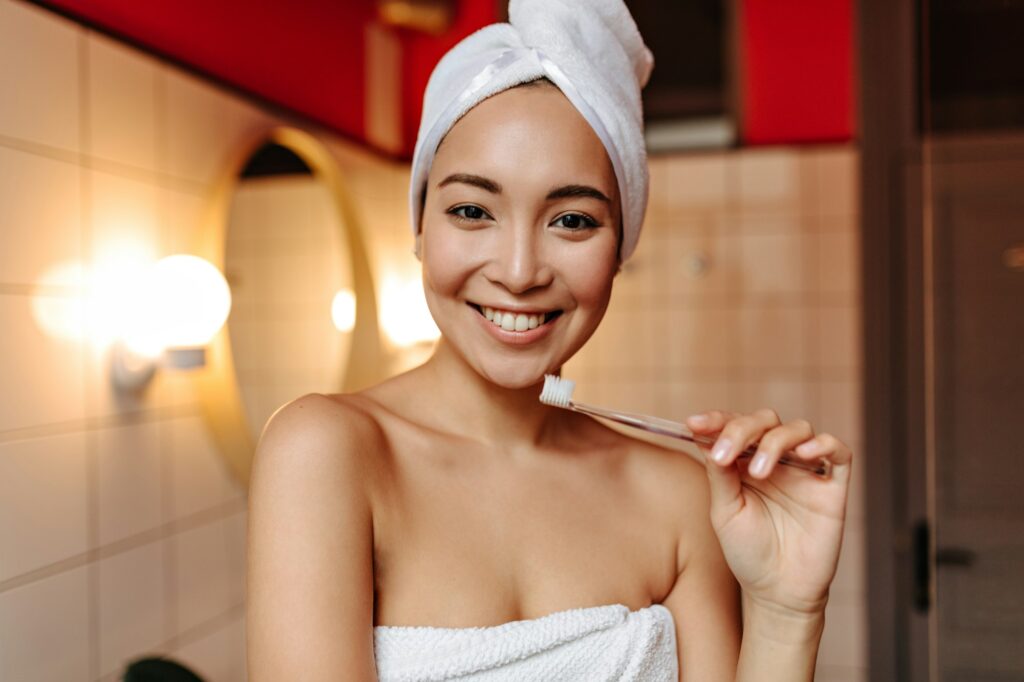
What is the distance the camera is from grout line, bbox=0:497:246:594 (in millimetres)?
1185

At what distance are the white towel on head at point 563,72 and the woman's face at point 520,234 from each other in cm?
1

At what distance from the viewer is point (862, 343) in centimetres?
184

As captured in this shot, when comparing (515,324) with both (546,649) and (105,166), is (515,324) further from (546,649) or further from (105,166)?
(105,166)

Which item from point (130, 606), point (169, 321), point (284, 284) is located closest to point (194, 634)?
point (130, 606)

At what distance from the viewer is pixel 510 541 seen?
32.4 inches

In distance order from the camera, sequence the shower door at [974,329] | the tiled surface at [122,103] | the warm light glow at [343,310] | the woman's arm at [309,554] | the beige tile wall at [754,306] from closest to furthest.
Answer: the woman's arm at [309,554] → the shower door at [974,329] → the tiled surface at [122,103] → the warm light glow at [343,310] → the beige tile wall at [754,306]

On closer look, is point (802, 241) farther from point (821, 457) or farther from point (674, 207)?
point (821, 457)

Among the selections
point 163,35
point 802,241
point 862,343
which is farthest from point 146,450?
point 802,241

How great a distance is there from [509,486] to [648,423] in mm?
213

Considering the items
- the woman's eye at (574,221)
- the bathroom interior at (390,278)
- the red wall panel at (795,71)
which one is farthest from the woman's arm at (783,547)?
the red wall panel at (795,71)

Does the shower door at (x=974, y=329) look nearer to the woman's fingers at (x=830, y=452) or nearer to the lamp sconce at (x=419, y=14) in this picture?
the woman's fingers at (x=830, y=452)

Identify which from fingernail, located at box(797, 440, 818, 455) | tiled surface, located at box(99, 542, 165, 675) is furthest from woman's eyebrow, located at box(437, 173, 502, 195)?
tiled surface, located at box(99, 542, 165, 675)

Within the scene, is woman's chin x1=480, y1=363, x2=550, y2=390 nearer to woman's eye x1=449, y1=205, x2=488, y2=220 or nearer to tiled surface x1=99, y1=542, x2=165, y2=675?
woman's eye x1=449, y1=205, x2=488, y2=220

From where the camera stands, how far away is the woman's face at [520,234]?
731 mm
